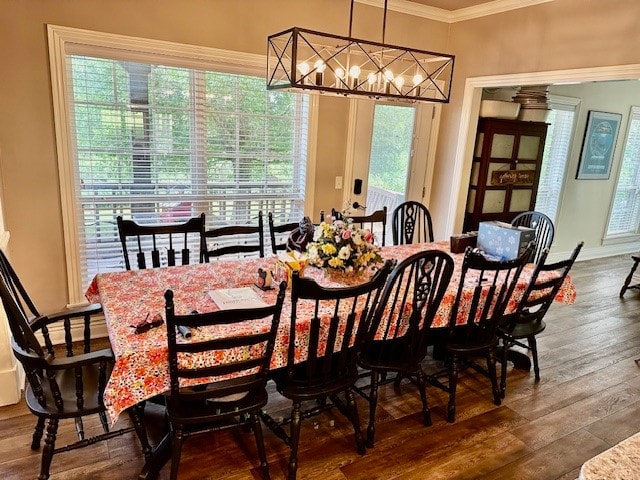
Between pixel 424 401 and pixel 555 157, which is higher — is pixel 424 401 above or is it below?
below

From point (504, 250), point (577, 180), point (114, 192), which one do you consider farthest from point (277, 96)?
point (577, 180)

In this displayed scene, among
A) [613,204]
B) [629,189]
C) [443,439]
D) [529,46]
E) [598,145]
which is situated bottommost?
[443,439]

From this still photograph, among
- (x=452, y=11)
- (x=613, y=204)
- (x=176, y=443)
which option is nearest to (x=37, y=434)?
(x=176, y=443)

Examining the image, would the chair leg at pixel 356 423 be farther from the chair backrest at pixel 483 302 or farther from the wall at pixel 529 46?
the wall at pixel 529 46

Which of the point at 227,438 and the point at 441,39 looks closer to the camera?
the point at 227,438

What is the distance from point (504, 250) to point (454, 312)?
816 millimetres

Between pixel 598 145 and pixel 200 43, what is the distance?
206 inches

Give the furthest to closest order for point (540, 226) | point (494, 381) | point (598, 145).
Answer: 1. point (598, 145)
2. point (540, 226)
3. point (494, 381)

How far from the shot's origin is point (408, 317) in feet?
7.79

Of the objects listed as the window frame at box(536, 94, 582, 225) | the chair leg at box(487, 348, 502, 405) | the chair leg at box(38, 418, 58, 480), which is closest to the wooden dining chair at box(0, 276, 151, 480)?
the chair leg at box(38, 418, 58, 480)

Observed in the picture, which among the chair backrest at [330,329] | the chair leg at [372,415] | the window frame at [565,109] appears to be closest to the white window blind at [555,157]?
the window frame at [565,109]

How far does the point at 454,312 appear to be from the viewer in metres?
2.49

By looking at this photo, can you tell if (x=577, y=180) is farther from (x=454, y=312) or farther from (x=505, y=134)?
(x=454, y=312)

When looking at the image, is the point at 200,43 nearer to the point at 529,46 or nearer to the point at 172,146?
the point at 172,146
